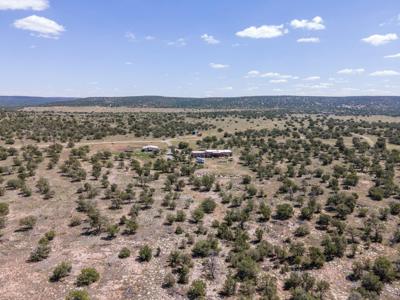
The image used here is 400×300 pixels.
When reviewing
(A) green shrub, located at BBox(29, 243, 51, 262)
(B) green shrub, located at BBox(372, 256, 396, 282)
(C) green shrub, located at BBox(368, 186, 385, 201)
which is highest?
(C) green shrub, located at BBox(368, 186, 385, 201)

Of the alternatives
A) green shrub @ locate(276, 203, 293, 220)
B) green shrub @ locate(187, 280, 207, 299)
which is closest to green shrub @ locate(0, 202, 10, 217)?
green shrub @ locate(187, 280, 207, 299)

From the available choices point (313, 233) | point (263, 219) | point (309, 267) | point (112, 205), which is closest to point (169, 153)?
point (112, 205)

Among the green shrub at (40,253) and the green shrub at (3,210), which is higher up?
the green shrub at (3,210)

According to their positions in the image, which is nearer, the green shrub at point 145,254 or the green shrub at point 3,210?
the green shrub at point 145,254

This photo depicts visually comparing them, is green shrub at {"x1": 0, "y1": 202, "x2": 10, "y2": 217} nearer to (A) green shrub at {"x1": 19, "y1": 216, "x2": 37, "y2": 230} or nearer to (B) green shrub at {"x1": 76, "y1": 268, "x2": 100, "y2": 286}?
(A) green shrub at {"x1": 19, "y1": 216, "x2": 37, "y2": 230}

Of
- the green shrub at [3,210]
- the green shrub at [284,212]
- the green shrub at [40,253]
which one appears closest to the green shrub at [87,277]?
the green shrub at [40,253]

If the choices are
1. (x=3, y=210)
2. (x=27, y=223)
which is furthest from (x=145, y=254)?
(x=3, y=210)

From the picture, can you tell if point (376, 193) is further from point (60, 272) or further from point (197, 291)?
point (60, 272)

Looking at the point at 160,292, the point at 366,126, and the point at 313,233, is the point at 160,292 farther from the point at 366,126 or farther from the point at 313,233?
the point at 366,126

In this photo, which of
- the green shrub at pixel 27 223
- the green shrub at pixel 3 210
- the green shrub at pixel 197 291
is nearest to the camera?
the green shrub at pixel 197 291

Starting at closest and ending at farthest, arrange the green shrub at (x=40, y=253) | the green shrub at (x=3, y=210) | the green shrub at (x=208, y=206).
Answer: the green shrub at (x=40, y=253), the green shrub at (x=3, y=210), the green shrub at (x=208, y=206)

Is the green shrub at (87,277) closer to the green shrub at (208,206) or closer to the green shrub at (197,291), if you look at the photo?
the green shrub at (197,291)
